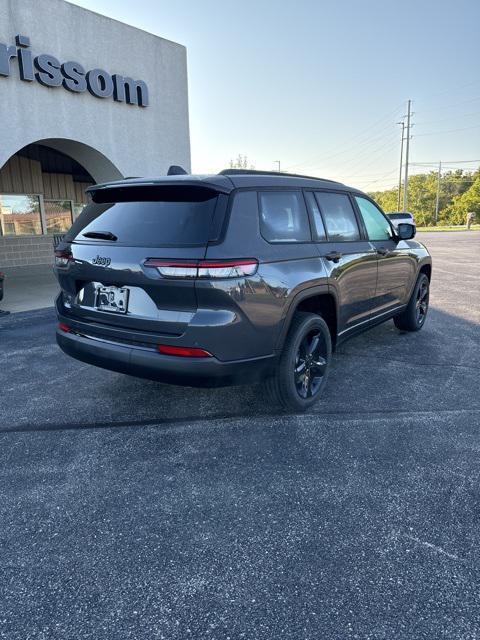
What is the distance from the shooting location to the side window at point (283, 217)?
3078 mm

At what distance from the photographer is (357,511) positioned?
2393 mm

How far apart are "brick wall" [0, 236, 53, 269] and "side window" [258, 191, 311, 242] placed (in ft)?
37.8

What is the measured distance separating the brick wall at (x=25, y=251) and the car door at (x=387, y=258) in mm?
11174

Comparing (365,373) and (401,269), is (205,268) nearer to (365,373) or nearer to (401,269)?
(365,373)

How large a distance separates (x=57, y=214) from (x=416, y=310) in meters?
11.8

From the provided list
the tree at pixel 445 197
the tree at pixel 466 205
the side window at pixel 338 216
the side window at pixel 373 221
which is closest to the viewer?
the side window at pixel 338 216

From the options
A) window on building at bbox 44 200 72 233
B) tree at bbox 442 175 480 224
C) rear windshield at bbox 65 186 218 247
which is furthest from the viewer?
tree at bbox 442 175 480 224

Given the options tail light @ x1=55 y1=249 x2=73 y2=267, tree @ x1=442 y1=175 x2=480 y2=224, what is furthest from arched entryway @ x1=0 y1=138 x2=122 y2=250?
tree @ x1=442 y1=175 x2=480 y2=224

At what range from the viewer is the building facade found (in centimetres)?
790

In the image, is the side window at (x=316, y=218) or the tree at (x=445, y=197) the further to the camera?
the tree at (x=445, y=197)

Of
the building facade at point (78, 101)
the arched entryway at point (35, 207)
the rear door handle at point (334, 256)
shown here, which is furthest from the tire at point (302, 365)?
the arched entryway at point (35, 207)

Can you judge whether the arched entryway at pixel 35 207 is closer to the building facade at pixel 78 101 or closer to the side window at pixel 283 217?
the building facade at pixel 78 101

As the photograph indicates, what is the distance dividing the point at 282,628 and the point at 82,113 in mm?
9633

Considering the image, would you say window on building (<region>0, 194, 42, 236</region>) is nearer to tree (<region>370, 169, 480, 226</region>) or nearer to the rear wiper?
the rear wiper
